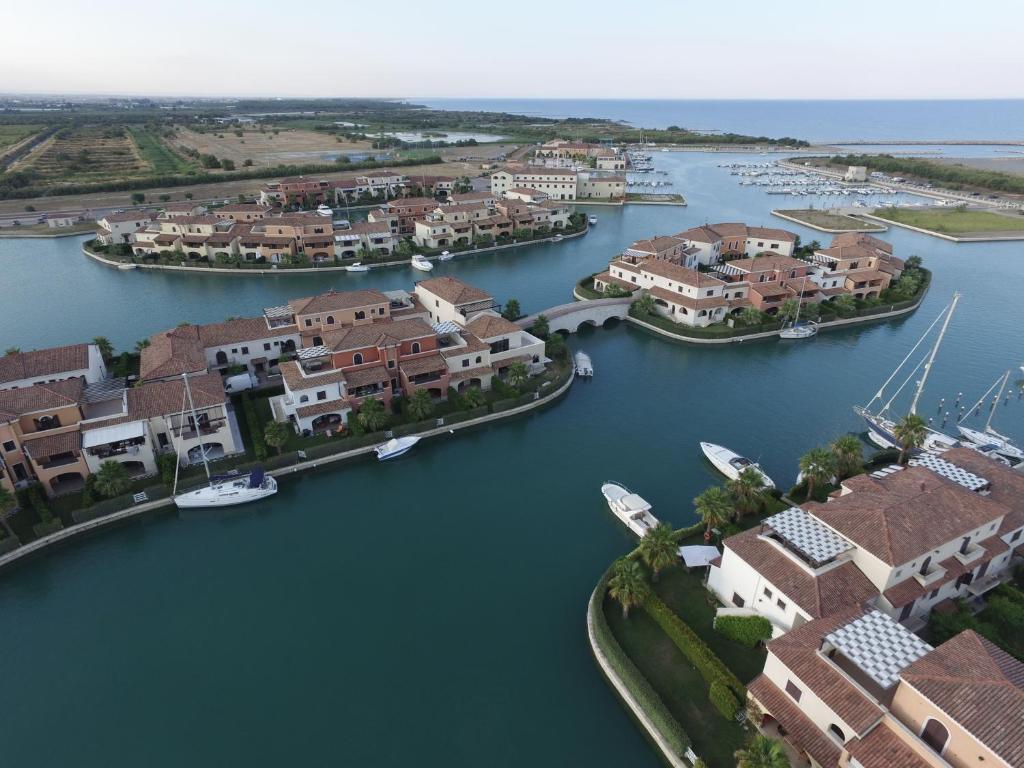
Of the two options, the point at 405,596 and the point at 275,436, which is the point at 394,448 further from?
the point at 405,596

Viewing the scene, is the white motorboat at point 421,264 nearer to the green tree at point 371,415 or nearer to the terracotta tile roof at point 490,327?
the terracotta tile roof at point 490,327

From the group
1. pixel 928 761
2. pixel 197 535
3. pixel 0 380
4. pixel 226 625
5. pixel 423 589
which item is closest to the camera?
pixel 928 761

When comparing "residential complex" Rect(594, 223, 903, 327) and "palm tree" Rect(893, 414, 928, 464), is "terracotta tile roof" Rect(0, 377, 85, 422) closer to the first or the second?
"residential complex" Rect(594, 223, 903, 327)

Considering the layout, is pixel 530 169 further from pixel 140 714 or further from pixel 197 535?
pixel 140 714

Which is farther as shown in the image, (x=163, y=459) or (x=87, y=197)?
(x=87, y=197)

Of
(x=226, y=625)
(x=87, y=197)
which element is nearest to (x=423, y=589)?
(x=226, y=625)

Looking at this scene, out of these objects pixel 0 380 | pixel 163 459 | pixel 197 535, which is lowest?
pixel 197 535

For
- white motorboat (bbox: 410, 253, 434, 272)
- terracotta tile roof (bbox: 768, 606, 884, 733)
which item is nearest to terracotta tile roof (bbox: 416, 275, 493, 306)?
white motorboat (bbox: 410, 253, 434, 272)
